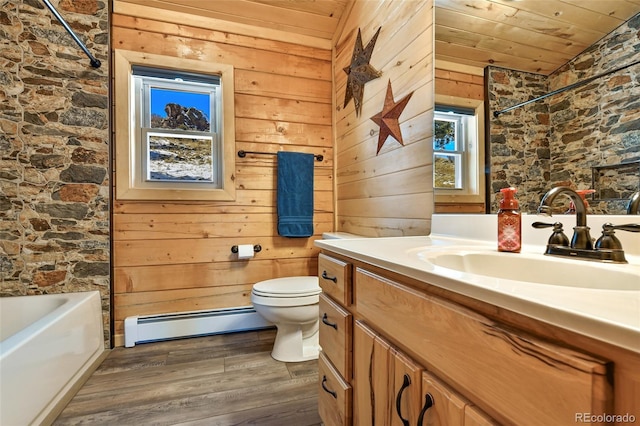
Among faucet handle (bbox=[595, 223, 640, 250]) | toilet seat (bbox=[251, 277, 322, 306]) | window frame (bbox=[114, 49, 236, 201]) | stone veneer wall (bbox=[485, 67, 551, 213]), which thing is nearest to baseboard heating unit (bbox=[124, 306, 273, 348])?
toilet seat (bbox=[251, 277, 322, 306])

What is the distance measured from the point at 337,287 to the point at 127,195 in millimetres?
1706

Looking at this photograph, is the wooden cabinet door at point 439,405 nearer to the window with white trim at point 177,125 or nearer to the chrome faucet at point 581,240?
the chrome faucet at point 581,240

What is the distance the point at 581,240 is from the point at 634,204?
159mm

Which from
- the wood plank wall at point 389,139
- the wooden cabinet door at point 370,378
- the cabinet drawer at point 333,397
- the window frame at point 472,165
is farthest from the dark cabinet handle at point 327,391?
the window frame at point 472,165

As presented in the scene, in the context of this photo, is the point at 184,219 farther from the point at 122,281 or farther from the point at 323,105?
the point at 323,105

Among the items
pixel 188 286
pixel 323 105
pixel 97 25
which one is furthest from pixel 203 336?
pixel 97 25

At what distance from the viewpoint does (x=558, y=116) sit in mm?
923

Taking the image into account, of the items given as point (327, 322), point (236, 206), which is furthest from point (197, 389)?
point (236, 206)

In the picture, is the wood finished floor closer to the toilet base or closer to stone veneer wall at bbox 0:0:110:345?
the toilet base

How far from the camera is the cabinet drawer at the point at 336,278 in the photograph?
94cm

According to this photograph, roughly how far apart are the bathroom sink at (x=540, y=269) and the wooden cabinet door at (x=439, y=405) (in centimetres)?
26

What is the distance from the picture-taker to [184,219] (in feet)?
6.94

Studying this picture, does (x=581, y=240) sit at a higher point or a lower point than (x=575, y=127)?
lower

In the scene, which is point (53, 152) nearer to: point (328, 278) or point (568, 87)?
point (328, 278)
